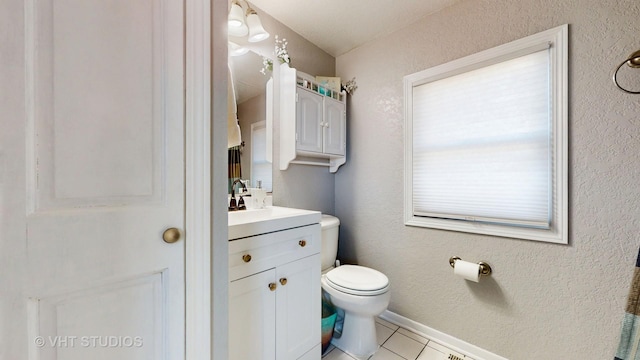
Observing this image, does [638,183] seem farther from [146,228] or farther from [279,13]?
[279,13]

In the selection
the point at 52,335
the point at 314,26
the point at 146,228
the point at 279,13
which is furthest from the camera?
the point at 314,26

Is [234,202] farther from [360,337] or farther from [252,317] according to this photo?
[360,337]

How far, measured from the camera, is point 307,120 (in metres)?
1.74

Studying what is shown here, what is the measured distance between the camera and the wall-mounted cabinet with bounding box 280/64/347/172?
168cm

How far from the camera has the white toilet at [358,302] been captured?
55.6 inches

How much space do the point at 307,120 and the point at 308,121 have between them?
0.04 feet

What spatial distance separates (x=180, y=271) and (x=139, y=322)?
160 mm

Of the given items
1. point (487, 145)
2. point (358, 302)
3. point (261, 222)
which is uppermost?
point (487, 145)

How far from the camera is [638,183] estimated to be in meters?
1.08

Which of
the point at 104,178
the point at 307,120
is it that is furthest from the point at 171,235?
the point at 307,120

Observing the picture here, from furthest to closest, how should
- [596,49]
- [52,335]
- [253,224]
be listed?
[596,49]
[253,224]
[52,335]

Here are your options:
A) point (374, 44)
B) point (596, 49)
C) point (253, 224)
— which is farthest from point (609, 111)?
point (253, 224)

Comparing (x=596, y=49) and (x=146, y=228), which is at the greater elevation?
(x=596, y=49)

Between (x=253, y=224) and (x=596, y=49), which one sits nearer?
(x=253, y=224)
